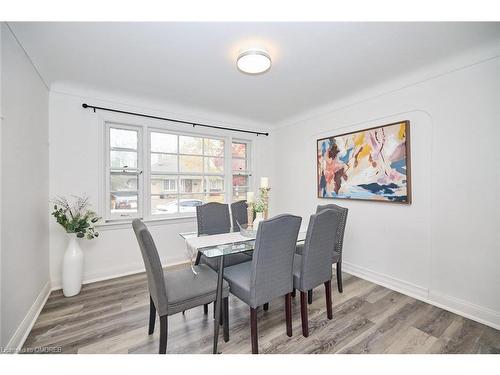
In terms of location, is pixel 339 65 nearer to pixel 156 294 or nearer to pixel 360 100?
pixel 360 100

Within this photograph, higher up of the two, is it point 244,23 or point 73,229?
point 244,23

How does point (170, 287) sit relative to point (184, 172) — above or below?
below

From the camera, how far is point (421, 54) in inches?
78.4

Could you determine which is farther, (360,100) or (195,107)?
(195,107)

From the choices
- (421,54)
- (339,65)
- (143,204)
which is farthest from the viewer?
(143,204)

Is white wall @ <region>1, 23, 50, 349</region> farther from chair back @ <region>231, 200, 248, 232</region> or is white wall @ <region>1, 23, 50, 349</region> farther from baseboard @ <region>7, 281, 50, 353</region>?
chair back @ <region>231, 200, 248, 232</region>

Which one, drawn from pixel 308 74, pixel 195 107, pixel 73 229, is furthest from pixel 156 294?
pixel 195 107

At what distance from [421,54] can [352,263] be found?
2.50 metres

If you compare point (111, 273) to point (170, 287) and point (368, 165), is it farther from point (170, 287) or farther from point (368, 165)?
point (368, 165)

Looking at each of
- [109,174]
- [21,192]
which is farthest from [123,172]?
[21,192]

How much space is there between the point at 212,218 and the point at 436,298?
250 cm

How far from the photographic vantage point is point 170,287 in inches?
62.7

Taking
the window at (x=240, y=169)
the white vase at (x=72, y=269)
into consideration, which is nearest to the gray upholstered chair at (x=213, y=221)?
the window at (x=240, y=169)

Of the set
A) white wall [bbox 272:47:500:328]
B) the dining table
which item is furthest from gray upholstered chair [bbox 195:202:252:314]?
white wall [bbox 272:47:500:328]
